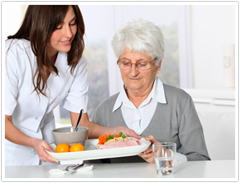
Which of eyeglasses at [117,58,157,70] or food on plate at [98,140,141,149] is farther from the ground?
eyeglasses at [117,58,157,70]

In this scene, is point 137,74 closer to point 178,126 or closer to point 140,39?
point 140,39

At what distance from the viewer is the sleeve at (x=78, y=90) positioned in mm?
1792

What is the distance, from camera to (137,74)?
70.1 inches

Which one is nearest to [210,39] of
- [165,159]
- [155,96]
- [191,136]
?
[155,96]

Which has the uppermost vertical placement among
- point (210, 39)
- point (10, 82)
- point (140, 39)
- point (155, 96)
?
point (210, 39)

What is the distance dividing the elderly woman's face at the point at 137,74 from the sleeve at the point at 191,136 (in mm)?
301

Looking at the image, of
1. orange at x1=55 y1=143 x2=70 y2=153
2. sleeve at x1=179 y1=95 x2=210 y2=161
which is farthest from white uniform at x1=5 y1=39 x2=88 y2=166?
sleeve at x1=179 y1=95 x2=210 y2=161

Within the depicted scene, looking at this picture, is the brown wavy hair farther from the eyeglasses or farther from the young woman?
the eyeglasses

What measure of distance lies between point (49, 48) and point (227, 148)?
4.61 feet

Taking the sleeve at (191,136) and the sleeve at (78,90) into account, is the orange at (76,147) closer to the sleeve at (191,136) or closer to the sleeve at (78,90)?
the sleeve at (78,90)

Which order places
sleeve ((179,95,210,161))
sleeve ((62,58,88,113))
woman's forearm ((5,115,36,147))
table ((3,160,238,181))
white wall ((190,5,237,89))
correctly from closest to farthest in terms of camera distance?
table ((3,160,238,181))
woman's forearm ((5,115,36,147))
sleeve ((179,95,210,161))
sleeve ((62,58,88,113))
white wall ((190,5,237,89))

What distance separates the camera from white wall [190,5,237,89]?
125 inches

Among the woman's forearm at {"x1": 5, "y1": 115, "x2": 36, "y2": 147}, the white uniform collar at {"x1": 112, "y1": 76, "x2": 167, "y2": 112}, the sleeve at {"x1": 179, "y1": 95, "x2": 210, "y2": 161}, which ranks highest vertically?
the white uniform collar at {"x1": 112, "y1": 76, "x2": 167, "y2": 112}

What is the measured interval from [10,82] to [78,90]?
1.62 feet
